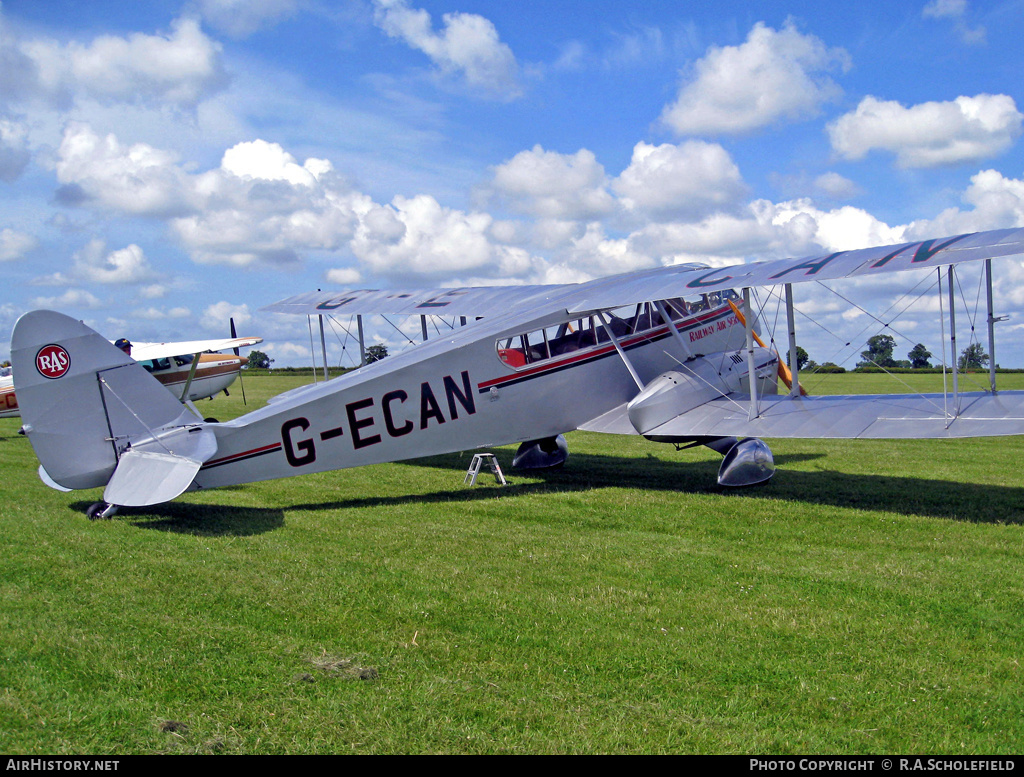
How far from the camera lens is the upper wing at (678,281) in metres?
7.30

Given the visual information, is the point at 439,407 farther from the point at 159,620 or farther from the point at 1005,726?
the point at 1005,726

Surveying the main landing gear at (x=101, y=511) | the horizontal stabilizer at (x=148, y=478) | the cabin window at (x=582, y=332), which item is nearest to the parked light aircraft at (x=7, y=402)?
the main landing gear at (x=101, y=511)

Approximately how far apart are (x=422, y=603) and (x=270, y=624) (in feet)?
3.21

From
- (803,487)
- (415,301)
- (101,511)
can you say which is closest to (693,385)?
(803,487)

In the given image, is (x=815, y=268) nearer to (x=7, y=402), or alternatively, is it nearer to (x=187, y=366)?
(x=7, y=402)

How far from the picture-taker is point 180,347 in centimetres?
1994

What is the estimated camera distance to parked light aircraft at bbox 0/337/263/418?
1895 cm

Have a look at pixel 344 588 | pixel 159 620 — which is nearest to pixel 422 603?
pixel 344 588

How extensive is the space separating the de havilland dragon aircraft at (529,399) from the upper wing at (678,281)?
36 mm

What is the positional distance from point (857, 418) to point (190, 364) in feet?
61.8

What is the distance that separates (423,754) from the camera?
3125 millimetres

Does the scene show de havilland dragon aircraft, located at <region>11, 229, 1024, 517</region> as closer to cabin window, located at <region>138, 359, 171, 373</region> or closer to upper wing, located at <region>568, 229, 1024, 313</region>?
upper wing, located at <region>568, 229, 1024, 313</region>

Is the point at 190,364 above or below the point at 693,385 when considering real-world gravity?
above

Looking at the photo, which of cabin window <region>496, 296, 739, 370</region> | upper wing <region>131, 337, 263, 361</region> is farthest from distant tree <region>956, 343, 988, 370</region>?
upper wing <region>131, 337, 263, 361</region>
